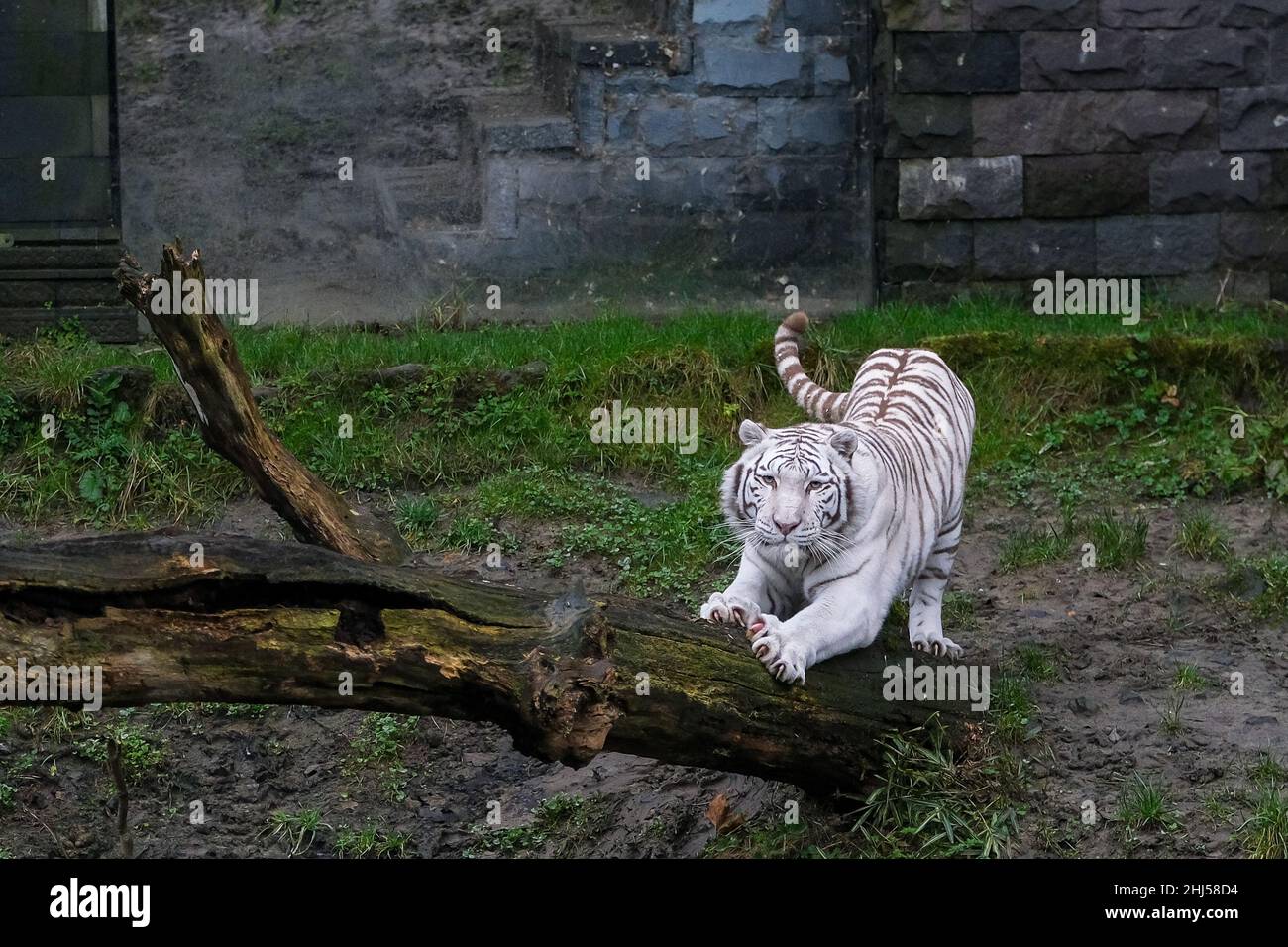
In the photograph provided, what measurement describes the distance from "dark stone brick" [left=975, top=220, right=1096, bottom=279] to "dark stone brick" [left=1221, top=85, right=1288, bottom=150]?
0.99 m

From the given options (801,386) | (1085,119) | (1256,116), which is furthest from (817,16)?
(801,386)

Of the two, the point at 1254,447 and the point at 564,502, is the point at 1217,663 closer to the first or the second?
the point at 1254,447

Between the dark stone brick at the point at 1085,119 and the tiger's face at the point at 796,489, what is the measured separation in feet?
15.8

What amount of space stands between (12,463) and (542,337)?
287 centimetres

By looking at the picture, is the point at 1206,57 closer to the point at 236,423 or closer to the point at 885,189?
the point at 885,189

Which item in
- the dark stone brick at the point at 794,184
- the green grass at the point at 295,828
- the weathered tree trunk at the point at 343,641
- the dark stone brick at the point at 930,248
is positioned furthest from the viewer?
the dark stone brick at the point at 794,184

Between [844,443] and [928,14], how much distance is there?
5.08 meters

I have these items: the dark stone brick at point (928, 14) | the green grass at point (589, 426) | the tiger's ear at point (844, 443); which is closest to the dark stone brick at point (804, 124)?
the dark stone brick at point (928, 14)

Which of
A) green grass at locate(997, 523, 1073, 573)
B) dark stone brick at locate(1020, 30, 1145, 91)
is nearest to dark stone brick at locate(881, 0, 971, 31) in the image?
dark stone brick at locate(1020, 30, 1145, 91)

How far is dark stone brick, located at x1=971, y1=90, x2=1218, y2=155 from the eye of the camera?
9.24 meters

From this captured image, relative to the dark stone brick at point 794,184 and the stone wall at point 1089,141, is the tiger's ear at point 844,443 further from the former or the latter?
the dark stone brick at point 794,184

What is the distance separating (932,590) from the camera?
19.1ft

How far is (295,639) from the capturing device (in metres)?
3.99

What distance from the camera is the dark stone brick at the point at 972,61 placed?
30.2 ft
